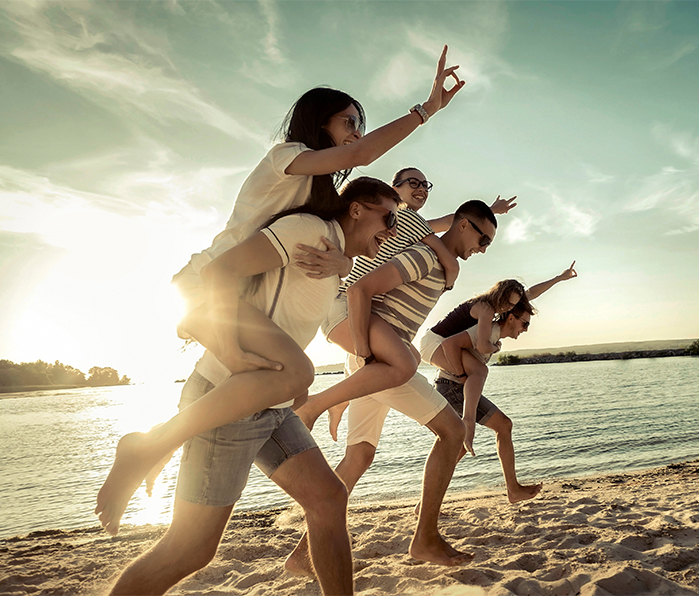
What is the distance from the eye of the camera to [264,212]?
223 cm

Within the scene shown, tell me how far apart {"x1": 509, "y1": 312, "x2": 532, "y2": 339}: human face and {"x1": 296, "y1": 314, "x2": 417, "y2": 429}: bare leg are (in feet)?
8.76

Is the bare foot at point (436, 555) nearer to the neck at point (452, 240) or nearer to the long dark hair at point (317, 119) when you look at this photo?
the neck at point (452, 240)

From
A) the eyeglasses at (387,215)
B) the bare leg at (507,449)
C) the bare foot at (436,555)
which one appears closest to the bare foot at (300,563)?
the bare foot at (436,555)

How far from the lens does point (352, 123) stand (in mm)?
2547

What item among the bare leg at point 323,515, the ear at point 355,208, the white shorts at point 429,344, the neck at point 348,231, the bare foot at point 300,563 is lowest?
the bare foot at point 300,563

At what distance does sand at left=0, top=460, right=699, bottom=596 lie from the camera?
328 centimetres

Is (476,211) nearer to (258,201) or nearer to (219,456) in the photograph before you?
(258,201)

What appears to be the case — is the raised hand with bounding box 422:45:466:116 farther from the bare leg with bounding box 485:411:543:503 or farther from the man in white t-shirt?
the bare leg with bounding box 485:411:543:503

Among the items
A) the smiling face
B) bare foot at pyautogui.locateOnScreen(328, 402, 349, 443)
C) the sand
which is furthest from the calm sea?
bare foot at pyautogui.locateOnScreen(328, 402, 349, 443)

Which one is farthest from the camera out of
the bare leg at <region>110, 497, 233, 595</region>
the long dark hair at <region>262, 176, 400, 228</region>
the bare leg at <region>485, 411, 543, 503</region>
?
the bare leg at <region>485, 411, 543, 503</region>

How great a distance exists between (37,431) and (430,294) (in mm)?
24669

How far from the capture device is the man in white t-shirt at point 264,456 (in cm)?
194

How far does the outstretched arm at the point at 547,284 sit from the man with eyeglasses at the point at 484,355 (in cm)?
19

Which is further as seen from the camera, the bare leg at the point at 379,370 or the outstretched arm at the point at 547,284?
the outstretched arm at the point at 547,284
